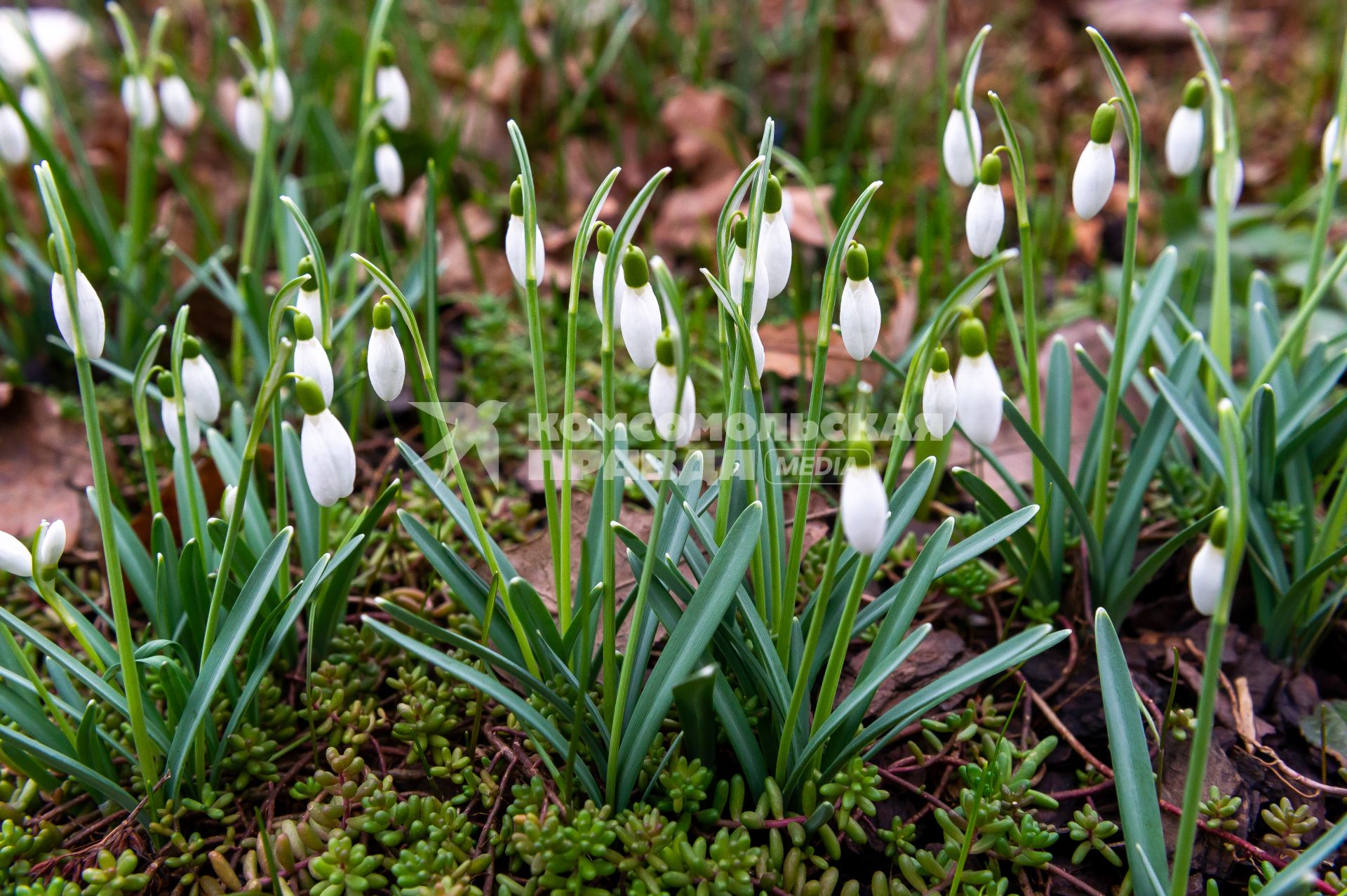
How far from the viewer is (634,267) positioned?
3.57ft

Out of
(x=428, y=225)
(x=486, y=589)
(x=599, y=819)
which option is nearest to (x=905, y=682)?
(x=599, y=819)

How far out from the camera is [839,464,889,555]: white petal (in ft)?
3.06

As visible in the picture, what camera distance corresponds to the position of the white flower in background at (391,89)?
1976mm

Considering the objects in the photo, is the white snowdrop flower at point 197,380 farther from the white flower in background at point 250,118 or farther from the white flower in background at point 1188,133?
the white flower in background at point 1188,133

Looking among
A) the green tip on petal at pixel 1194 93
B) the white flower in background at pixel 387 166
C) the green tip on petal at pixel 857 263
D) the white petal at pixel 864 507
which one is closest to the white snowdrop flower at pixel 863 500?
the white petal at pixel 864 507

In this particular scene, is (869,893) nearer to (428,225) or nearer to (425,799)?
(425,799)

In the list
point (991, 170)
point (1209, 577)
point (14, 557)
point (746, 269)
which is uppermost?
point (991, 170)

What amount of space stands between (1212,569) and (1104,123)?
0.60m

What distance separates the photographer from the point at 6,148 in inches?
84.1

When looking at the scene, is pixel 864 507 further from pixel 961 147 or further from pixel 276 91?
pixel 276 91

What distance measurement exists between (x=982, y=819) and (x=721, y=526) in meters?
0.52

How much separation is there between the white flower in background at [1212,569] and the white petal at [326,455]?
2.99 ft

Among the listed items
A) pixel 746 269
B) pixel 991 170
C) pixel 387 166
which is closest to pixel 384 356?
pixel 746 269

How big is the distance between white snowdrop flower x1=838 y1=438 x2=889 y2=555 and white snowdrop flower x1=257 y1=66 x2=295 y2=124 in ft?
5.56
